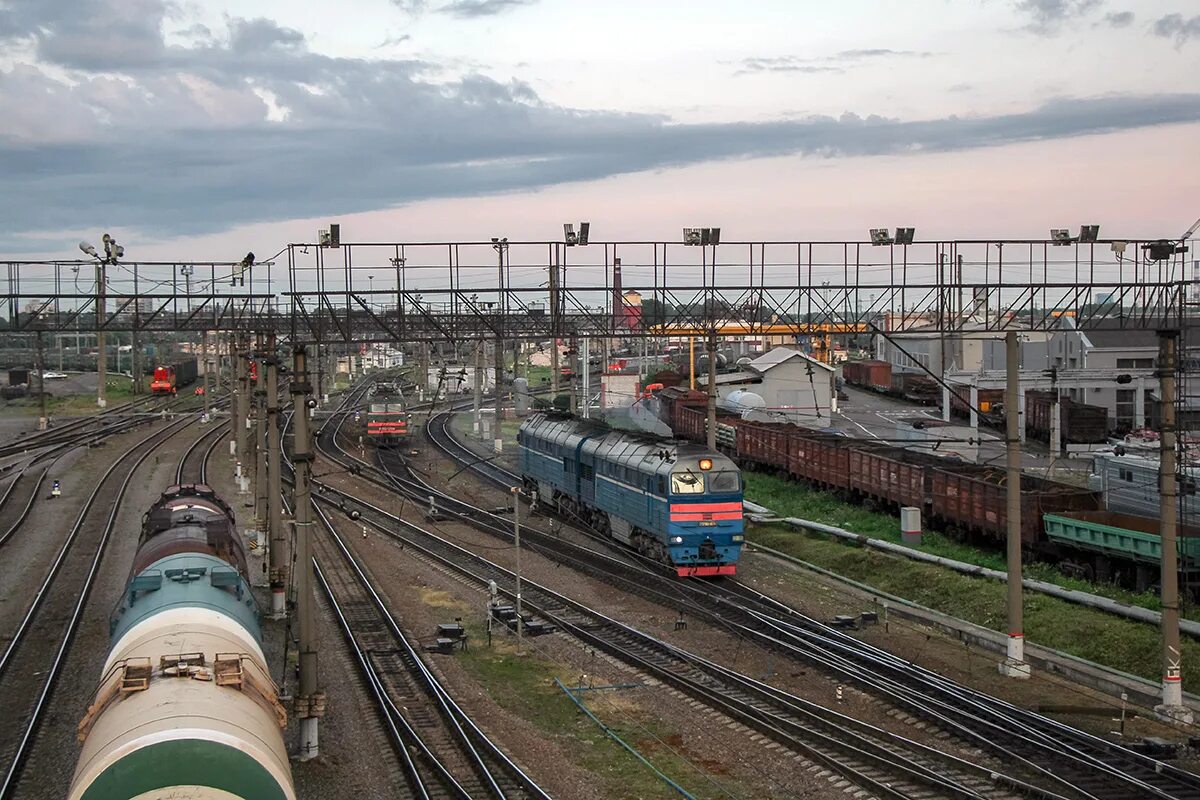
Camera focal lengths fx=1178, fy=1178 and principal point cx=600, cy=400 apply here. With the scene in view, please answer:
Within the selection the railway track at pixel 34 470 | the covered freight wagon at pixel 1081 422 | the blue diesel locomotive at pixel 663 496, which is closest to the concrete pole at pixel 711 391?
the blue diesel locomotive at pixel 663 496

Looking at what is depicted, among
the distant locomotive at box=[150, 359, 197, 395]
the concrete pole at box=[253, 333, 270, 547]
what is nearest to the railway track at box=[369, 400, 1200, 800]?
the concrete pole at box=[253, 333, 270, 547]

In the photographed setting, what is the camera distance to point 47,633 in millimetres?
24562

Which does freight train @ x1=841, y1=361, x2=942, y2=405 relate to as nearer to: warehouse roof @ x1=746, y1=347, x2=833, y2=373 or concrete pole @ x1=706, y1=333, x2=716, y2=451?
warehouse roof @ x1=746, y1=347, x2=833, y2=373

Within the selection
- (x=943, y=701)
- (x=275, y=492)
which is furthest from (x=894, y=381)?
(x=943, y=701)

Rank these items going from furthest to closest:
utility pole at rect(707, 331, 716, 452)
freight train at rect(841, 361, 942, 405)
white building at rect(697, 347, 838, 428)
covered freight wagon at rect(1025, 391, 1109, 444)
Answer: freight train at rect(841, 361, 942, 405) → white building at rect(697, 347, 838, 428) → covered freight wagon at rect(1025, 391, 1109, 444) → utility pole at rect(707, 331, 716, 452)

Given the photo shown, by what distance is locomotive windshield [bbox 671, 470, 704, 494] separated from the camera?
28.2m

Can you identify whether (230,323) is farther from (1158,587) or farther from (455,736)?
(1158,587)

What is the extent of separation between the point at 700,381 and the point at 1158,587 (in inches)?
2104

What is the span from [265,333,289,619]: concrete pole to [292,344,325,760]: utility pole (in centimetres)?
585

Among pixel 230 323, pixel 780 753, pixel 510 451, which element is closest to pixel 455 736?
pixel 780 753

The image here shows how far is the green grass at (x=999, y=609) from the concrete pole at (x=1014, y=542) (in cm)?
172

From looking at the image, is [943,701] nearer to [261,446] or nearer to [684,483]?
[684,483]

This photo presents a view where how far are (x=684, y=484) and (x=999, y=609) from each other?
7.60 meters

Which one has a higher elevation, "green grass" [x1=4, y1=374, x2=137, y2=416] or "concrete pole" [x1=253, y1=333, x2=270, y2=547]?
"concrete pole" [x1=253, y1=333, x2=270, y2=547]
